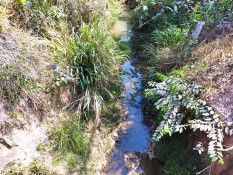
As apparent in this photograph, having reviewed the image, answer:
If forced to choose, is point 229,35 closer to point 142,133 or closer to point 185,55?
point 185,55

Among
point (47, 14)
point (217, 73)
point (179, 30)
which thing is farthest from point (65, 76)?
point (179, 30)

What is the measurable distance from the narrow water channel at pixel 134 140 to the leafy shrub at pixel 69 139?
0.55 metres

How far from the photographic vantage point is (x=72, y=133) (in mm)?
2424

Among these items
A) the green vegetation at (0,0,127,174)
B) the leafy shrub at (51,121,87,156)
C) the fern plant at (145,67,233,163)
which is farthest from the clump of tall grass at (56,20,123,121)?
the fern plant at (145,67,233,163)

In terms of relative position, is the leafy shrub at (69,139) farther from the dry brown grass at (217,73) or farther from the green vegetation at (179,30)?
A: the green vegetation at (179,30)

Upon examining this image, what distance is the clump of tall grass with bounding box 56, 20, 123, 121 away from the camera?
2711mm

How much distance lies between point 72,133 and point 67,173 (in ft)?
1.70

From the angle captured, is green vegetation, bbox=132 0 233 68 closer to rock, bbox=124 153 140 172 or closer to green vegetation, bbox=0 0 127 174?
green vegetation, bbox=0 0 127 174

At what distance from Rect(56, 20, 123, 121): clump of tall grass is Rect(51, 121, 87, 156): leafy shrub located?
271 mm

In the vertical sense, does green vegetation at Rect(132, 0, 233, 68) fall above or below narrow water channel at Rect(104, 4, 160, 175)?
above

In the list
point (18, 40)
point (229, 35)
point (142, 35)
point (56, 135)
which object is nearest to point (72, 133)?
point (56, 135)

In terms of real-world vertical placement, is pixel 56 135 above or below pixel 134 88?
below

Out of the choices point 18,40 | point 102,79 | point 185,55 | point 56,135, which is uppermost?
point 185,55

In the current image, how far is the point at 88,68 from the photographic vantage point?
→ 2.82 meters
